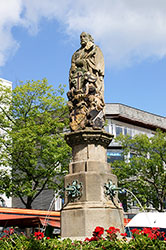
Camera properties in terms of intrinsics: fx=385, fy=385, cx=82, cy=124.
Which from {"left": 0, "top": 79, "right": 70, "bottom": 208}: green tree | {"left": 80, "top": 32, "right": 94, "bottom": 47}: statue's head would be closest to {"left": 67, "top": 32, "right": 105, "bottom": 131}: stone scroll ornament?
{"left": 80, "top": 32, "right": 94, "bottom": 47}: statue's head

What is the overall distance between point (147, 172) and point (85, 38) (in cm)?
1895

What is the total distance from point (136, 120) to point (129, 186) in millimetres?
17784

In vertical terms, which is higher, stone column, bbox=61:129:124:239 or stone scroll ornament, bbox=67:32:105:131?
stone scroll ornament, bbox=67:32:105:131

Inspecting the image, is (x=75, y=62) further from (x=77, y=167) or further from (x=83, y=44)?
(x=77, y=167)

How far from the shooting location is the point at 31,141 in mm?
24781

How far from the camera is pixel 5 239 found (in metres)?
8.31

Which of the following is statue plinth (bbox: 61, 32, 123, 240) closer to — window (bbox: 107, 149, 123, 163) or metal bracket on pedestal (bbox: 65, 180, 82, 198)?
metal bracket on pedestal (bbox: 65, 180, 82, 198)

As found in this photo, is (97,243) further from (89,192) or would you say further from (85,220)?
(89,192)

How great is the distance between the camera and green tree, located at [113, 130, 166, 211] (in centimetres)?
2884

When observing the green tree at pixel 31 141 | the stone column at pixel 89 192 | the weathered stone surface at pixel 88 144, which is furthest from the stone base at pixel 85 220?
the green tree at pixel 31 141

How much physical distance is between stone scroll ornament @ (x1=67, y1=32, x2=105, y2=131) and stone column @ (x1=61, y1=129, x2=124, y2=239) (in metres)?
0.46

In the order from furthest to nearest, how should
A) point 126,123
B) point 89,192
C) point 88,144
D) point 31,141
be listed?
1. point 126,123
2. point 31,141
3. point 88,144
4. point 89,192

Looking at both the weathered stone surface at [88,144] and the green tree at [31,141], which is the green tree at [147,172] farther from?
the weathered stone surface at [88,144]

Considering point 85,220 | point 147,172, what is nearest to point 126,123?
point 147,172
